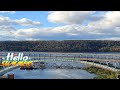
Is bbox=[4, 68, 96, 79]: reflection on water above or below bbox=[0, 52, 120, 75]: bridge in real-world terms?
below

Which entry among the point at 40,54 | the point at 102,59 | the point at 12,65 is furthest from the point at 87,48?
the point at 12,65

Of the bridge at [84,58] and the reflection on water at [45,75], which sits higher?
the bridge at [84,58]

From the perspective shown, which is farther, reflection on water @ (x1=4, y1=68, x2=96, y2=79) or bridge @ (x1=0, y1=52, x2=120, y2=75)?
bridge @ (x1=0, y1=52, x2=120, y2=75)

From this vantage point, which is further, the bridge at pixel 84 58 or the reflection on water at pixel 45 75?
the bridge at pixel 84 58

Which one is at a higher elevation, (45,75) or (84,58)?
(84,58)
